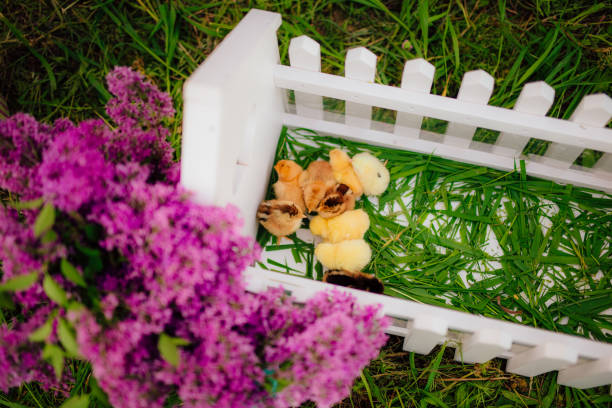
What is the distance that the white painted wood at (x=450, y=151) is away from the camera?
1698 mm

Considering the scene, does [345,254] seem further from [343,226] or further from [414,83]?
[414,83]

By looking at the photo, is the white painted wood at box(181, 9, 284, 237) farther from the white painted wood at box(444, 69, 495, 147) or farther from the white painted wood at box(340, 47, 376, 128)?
the white painted wood at box(444, 69, 495, 147)

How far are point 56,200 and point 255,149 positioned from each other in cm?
69

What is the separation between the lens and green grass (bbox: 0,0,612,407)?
1.72 metres

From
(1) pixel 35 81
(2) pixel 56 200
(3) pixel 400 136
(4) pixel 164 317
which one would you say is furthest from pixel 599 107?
(1) pixel 35 81

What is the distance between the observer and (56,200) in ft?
2.97

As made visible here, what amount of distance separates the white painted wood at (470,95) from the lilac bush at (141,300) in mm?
852

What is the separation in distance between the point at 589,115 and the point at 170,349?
144cm

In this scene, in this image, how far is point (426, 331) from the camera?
4.09 ft

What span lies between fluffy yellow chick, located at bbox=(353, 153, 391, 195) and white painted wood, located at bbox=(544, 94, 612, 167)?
616mm

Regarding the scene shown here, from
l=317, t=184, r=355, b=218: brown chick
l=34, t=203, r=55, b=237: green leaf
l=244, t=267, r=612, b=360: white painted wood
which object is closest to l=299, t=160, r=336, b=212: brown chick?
l=317, t=184, r=355, b=218: brown chick

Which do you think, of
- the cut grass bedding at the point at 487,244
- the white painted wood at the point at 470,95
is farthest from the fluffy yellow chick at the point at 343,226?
the white painted wood at the point at 470,95

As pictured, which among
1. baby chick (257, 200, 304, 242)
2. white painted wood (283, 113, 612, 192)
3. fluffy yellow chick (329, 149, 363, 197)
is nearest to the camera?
baby chick (257, 200, 304, 242)

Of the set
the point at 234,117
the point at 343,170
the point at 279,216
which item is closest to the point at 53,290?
the point at 234,117
